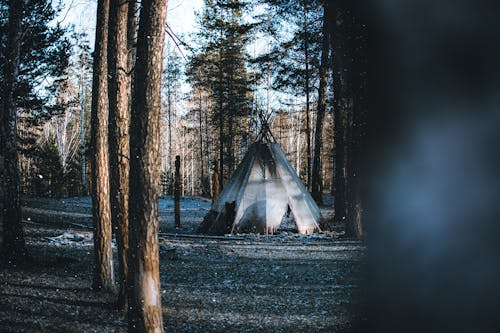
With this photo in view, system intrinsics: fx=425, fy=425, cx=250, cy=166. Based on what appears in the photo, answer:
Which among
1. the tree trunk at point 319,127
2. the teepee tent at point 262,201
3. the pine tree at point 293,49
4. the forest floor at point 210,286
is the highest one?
the pine tree at point 293,49

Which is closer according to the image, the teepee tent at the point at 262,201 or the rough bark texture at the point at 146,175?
the rough bark texture at the point at 146,175

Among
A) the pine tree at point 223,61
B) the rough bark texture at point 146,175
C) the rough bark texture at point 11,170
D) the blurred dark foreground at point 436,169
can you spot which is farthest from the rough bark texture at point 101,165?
the pine tree at point 223,61

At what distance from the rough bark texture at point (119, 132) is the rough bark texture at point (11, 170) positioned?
307 centimetres

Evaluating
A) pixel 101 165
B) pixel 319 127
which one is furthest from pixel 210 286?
pixel 319 127

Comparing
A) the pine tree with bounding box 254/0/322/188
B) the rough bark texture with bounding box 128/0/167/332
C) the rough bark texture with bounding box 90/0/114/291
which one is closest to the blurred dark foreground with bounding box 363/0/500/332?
the rough bark texture with bounding box 128/0/167/332

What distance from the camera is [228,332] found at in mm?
4859

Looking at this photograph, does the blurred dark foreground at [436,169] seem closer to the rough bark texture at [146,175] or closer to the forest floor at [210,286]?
the forest floor at [210,286]

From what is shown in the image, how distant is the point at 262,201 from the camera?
12977 millimetres

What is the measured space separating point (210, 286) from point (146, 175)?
3.64 m

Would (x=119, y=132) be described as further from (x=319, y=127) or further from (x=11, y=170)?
(x=319, y=127)

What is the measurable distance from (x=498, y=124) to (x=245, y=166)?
43.0 feet

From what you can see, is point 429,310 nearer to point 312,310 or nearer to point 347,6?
point 347,6

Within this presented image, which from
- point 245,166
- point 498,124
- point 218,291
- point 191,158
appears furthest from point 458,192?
point 191,158

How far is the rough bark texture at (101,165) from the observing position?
6188 mm
